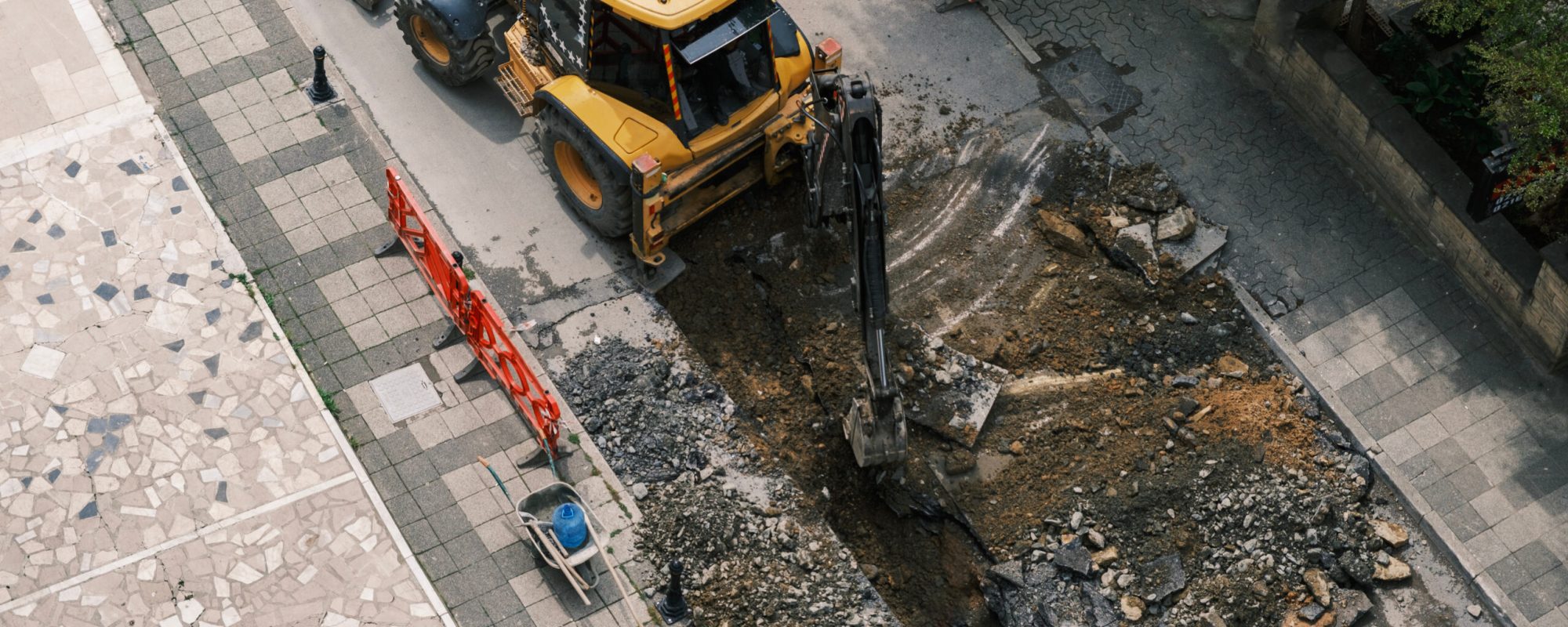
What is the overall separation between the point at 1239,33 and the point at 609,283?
728 centimetres

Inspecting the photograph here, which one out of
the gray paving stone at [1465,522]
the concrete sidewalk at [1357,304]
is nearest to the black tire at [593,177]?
the concrete sidewalk at [1357,304]

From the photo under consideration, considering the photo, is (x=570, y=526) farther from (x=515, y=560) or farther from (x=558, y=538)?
(x=515, y=560)

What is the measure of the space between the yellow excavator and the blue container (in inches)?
95.2

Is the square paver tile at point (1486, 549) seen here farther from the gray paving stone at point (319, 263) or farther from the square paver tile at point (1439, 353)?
the gray paving stone at point (319, 263)

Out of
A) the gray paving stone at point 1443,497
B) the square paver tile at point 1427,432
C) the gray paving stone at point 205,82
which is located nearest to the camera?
the gray paving stone at point 1443,497

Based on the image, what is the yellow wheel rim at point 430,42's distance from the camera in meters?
18.1

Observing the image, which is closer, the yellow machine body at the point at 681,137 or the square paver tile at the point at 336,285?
the yellow machine body at the point at 681,137

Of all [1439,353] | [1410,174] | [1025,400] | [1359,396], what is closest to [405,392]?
[1025,400]

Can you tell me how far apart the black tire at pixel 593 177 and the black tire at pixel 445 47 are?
4.10 feet

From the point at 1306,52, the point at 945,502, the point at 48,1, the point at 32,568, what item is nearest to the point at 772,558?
the point at 945,502

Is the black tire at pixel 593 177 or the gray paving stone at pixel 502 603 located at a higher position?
the black tire at pixel 593 177

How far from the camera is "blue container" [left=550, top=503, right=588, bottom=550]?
14844 millimetres

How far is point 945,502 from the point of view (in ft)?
51.0

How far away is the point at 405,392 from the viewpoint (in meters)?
16.2
